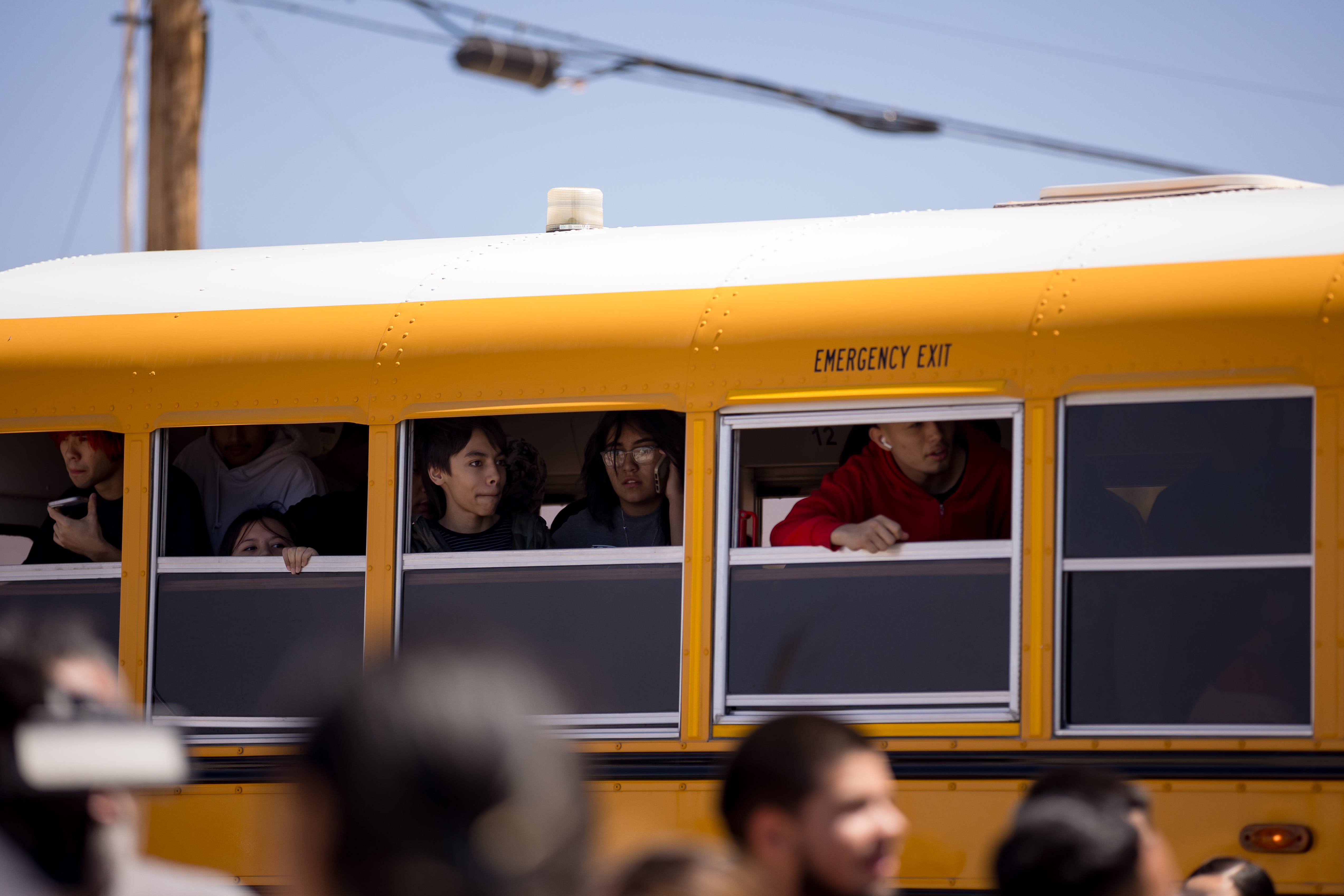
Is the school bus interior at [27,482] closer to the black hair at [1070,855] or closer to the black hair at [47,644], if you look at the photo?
the black hair at [47,644]

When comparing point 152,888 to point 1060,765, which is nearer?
point 152,888

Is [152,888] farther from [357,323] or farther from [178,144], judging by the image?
[178,144]

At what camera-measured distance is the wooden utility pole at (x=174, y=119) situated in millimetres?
9312

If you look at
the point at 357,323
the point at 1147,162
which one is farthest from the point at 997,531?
the point at 1147,162

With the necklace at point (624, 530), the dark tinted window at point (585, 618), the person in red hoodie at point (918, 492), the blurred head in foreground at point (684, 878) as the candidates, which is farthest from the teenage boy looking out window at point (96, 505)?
the blurred head in foreground at point (684, 878)

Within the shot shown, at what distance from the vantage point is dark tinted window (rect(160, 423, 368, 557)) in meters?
4.48

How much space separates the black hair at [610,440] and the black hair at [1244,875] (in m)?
1.64

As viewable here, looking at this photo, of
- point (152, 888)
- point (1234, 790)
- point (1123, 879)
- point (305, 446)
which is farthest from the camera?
point (305, 446)

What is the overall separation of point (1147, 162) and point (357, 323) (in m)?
6.93

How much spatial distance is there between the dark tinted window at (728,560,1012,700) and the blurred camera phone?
208cm

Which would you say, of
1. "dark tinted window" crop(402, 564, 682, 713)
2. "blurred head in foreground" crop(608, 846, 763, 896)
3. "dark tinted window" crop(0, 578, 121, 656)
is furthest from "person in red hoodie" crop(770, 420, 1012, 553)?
"blurred head in foreground" crop(608, 846, 763, 896)

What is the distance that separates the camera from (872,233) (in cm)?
436

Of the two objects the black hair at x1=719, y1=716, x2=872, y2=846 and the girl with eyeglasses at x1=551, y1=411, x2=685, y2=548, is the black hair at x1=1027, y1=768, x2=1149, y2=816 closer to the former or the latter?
the black hair at x1=719, y1=716, x2=872, y2=846

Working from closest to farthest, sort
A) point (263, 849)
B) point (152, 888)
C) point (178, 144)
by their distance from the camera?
point (152, 888)
point (263, 849)
point (178, 144)
